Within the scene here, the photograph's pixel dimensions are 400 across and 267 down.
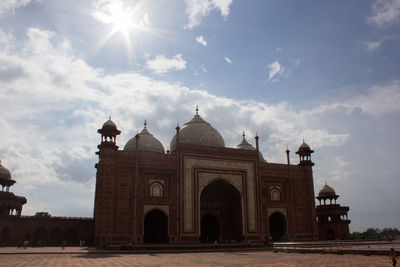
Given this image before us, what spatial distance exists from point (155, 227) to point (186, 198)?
4.08 m

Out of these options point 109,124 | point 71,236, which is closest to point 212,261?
point 109,124

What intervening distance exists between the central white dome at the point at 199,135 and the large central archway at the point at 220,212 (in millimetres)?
3541

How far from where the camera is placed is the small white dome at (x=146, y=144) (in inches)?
1122

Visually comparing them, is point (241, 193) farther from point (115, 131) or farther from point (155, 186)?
point (115, 131)

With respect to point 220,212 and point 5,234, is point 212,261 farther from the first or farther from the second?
point 5,234

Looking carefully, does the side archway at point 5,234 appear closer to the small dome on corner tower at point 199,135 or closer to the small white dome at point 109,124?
the small white dome at point 109,124

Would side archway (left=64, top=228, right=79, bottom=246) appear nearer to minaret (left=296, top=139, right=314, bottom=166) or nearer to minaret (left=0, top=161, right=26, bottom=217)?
minaret (left=0, top=161, right=26, bottom=217)

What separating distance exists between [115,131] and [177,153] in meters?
4.35

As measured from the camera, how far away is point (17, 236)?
24812 mm

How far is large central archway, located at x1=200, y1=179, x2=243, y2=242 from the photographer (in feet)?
87.2

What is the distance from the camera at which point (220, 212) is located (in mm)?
27406

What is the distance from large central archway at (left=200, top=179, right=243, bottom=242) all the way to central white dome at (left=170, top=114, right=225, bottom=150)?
354 cm

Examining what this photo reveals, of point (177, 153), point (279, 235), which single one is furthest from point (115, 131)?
point (279, 235)

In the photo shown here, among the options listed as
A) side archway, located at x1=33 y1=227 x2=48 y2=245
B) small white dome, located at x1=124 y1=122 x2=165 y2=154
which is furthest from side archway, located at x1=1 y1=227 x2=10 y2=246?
small white dome, located at x1=124 y1=122 x2=165 y2=154
